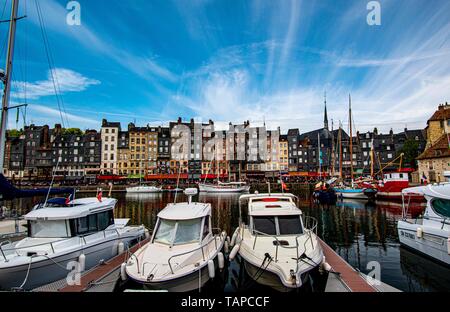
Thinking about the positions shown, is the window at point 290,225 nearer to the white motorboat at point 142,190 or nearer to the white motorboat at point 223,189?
the white motorboat at point 223,189

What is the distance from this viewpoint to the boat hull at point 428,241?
466 inches

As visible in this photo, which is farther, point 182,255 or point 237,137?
point 237,137

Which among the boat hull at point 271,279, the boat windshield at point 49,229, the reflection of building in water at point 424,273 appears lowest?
the reflection of building in water at point 424,273

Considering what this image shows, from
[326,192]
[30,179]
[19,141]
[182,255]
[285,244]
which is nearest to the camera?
[182,255]

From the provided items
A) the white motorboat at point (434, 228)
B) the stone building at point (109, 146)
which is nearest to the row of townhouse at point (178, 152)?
the stone building at point (109, 146)

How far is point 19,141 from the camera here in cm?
8938

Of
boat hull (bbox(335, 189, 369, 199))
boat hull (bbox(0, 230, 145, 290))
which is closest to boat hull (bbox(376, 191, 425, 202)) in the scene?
boat hull (bbox(335, 189, 369, 199))

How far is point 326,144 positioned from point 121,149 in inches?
2902

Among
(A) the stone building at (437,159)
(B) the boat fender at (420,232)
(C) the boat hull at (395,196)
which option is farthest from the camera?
(A) the stone building at (437,159)

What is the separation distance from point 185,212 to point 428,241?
12.5 metres

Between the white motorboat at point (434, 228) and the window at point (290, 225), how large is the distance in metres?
6.66
